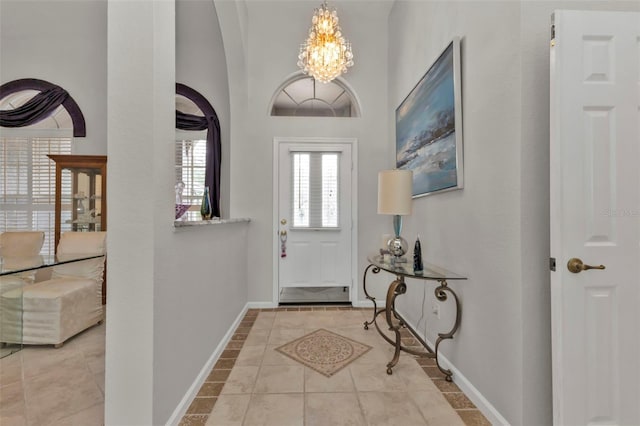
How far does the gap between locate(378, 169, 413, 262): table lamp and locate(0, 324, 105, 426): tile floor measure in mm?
2220

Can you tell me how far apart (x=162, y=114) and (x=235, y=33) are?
2.42 meters

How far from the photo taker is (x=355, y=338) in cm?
262

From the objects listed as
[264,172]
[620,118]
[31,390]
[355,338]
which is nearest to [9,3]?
[264,172]

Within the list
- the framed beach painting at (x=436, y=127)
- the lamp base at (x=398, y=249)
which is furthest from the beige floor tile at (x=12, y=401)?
the framed beach painting at (x=436, y=127)

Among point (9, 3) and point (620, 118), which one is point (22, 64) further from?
point (620, 118)

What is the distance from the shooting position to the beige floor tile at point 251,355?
2177mm

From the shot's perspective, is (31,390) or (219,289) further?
(219,289)

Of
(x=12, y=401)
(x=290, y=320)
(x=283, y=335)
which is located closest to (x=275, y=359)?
(x=283, y=335)

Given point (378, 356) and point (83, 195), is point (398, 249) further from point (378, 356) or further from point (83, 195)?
point (83, 195)

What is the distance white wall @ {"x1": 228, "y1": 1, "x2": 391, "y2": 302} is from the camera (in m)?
3.50

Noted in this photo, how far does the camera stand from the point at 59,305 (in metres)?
2.41

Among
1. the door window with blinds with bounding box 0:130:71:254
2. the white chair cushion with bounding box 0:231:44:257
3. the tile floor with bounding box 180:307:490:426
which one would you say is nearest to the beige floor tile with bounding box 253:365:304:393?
the tile floor with bounding box 180:307:490:426

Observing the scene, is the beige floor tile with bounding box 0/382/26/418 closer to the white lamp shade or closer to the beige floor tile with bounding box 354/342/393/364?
the beige floor tile with bounding box 354/342/393/364

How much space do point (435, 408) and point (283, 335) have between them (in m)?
1.47
